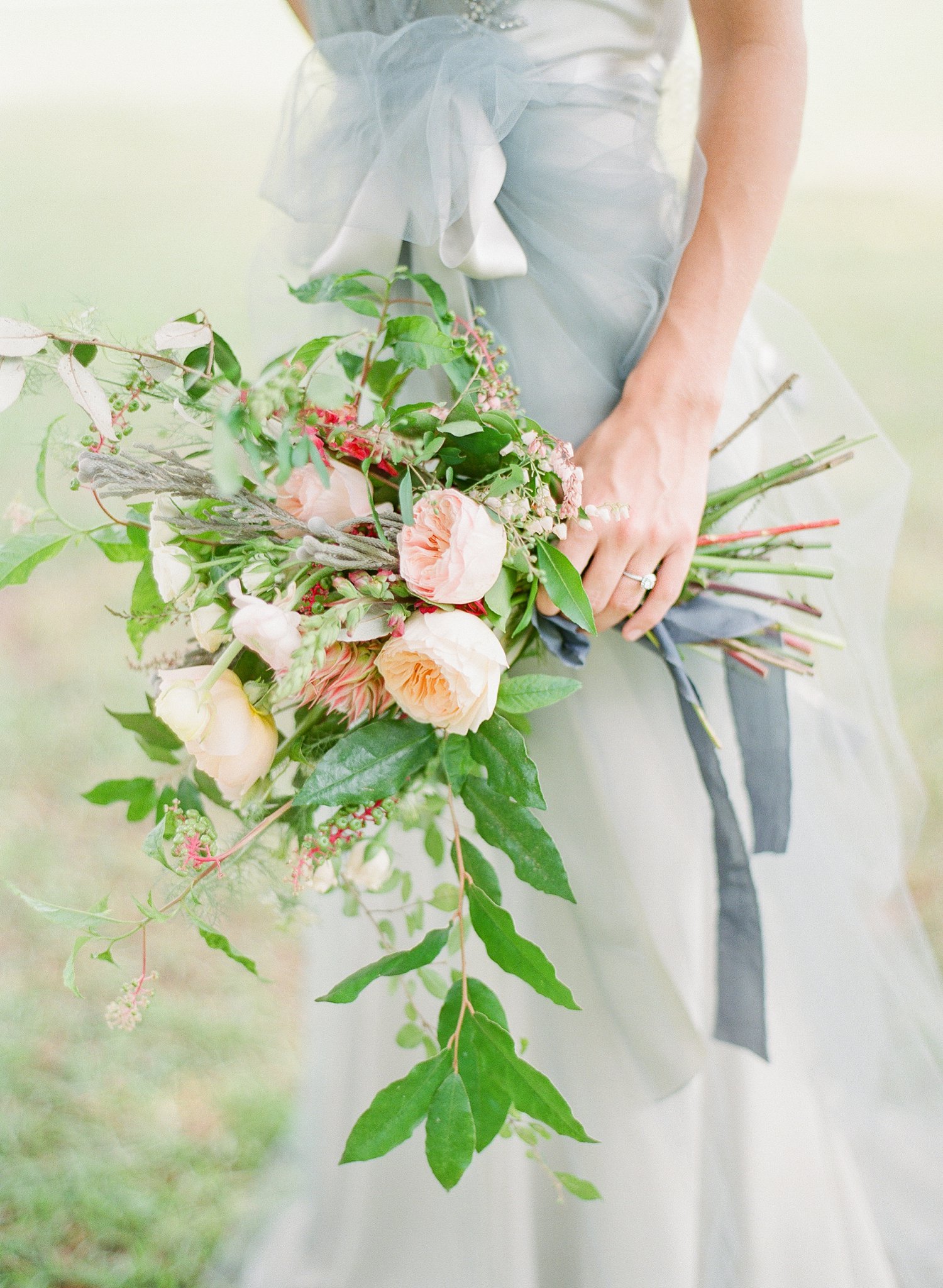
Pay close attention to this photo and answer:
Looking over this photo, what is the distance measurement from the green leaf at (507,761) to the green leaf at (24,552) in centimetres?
39

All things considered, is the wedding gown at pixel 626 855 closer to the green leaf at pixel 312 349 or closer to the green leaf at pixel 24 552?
the green leaf at pixel 312 349

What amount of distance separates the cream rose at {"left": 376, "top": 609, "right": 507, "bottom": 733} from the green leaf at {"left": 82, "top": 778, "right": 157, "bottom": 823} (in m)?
0.37

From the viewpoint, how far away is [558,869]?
0.68m

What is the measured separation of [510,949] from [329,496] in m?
0.39

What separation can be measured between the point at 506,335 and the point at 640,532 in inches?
10.5

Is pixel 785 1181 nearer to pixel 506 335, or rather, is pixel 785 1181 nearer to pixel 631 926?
pixel 631 926

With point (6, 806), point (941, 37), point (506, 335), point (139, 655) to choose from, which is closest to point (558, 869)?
point (139, 655)

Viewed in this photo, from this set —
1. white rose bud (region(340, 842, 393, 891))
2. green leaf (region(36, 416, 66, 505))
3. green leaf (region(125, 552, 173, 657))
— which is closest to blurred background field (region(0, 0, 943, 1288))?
green leaf (region(36, 416, 66, 505))

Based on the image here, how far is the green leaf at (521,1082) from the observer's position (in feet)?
2.23

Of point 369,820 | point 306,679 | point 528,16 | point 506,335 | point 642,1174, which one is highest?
point 528,16

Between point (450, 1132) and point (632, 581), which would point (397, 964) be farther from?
point (632, 581)

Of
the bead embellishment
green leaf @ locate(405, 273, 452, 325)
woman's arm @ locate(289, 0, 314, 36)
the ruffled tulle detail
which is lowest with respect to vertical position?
green leaf @ locate(405, 273, 452, 325)

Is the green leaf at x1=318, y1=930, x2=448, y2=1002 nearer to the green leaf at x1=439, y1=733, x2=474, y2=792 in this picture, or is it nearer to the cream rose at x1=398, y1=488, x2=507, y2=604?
the green leaf at x1=439, y1=733, x2=474, y2=792

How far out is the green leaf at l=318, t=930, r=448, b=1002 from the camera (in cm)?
69
